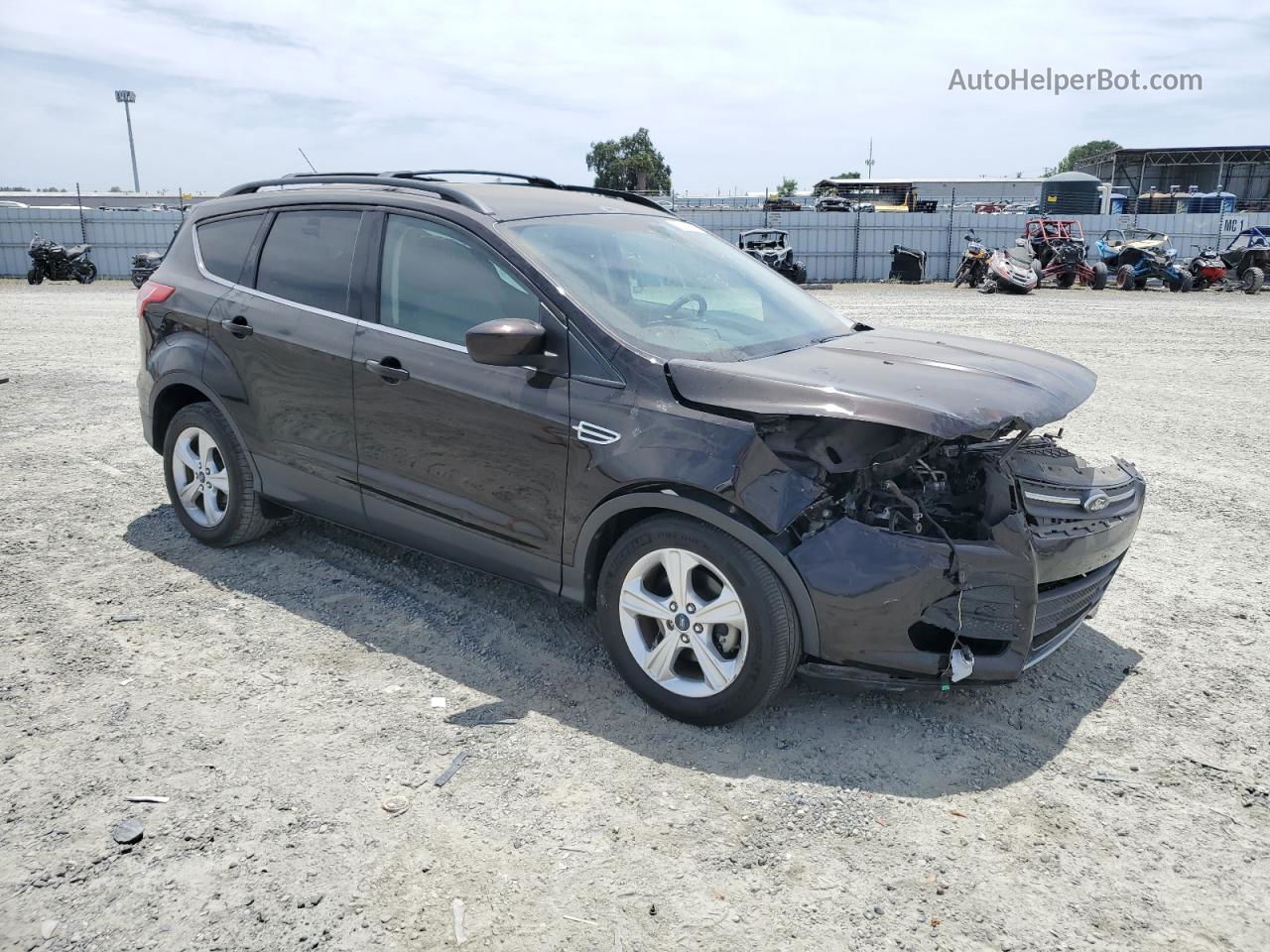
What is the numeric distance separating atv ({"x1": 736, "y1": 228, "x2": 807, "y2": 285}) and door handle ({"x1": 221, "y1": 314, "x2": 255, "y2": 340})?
2020cm

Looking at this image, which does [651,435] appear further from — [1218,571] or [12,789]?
[1218,571]

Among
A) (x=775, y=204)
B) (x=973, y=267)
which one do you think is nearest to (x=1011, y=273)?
(x=973, y=267)

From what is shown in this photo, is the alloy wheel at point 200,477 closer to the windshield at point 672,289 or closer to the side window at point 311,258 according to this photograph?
the side window at point 311,258

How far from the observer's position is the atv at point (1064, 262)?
24094mm

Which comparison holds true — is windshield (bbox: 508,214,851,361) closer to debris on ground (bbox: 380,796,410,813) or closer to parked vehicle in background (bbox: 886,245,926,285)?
debris on ground (bbox: 380,796,410,813)

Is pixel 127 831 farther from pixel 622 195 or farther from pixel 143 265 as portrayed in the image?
pixel 143 265

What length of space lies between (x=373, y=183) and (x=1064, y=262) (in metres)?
23.9

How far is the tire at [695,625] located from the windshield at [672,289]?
2.31 feet

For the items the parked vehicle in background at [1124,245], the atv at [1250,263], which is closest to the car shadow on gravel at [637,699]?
the atv at [1250,263]

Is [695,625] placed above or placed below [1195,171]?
below

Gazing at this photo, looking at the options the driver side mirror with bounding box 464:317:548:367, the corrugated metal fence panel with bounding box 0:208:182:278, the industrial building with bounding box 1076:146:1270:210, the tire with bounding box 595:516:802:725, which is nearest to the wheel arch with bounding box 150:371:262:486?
A: the driver side mirror with bounding box 464:317:548:367

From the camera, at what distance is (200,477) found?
4.92 meters

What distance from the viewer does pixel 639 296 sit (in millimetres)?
3846

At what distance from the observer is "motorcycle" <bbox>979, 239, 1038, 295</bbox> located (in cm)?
2250
